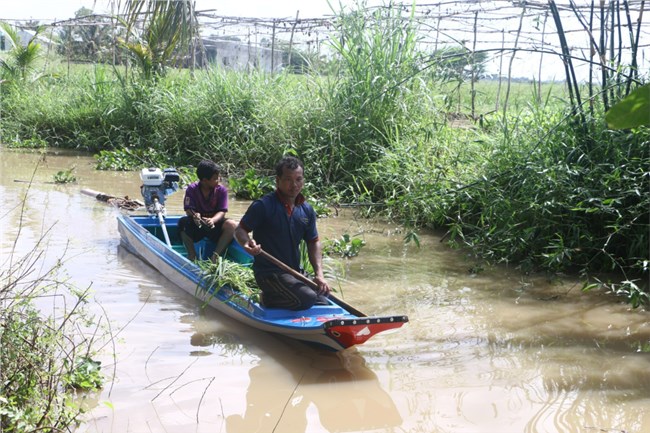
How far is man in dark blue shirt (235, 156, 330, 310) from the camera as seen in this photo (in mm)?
5262

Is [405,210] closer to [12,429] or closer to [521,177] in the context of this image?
[521,177]

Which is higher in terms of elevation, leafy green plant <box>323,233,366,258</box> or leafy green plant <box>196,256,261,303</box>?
leafy green plant <box>196,256,261,303</box>

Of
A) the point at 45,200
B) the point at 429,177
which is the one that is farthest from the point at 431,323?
the point at 45,200

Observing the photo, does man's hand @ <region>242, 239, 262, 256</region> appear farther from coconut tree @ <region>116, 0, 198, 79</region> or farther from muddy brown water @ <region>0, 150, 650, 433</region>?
coconut tree @ <region>116, 0, 198, 79</region>

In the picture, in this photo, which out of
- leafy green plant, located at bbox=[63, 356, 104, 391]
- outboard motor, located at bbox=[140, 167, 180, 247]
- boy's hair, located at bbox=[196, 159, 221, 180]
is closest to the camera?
leafy green plant, located at bbox=[63, 356, 104, 391]

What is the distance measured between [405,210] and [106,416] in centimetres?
594

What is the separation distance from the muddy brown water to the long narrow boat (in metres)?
0.17

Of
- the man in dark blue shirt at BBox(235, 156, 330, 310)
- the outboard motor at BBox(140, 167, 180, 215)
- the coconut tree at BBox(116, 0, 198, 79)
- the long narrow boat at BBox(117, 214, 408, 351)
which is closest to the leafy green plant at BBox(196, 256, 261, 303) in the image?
the long narrow boat at BBox(117, 214, 408, 351)

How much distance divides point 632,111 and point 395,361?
4011mm

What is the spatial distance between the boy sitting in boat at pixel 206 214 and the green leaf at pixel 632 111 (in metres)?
5.59

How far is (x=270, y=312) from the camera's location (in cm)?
537

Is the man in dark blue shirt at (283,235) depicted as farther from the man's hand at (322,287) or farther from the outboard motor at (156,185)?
the outboard motor at (156,185)

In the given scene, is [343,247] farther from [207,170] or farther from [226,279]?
[226,279]

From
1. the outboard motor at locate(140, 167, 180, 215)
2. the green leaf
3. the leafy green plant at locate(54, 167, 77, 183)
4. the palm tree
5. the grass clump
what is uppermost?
the palm tree
